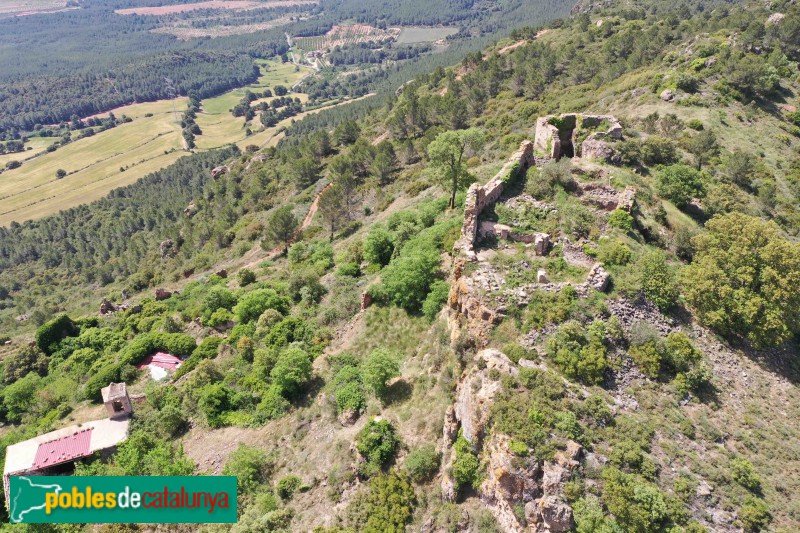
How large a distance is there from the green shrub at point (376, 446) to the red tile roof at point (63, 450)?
27.4m

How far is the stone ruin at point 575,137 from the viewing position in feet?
165

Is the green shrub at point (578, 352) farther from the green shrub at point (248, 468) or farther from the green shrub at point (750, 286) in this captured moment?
the green shrub at point (248, 468)

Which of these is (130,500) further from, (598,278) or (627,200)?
(627,200)

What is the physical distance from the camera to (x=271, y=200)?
397 feet

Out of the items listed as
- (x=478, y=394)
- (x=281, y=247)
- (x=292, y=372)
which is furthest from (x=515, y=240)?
(x=281, y=247)

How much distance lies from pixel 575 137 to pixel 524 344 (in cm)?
3422

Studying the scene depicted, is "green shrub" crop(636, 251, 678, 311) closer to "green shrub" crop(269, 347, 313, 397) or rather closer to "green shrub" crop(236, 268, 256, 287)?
"green shrub" crop(269, 347, 313, 397)

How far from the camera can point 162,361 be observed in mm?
55188

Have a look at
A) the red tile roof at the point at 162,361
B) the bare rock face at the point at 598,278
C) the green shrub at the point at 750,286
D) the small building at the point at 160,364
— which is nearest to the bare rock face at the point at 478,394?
the bare rock face at the point at 598,278

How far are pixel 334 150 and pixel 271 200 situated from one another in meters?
24.3

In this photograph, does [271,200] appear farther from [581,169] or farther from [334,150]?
[581,169]

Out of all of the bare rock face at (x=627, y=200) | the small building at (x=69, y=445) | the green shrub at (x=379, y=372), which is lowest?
the small building at (x=69, y=445)

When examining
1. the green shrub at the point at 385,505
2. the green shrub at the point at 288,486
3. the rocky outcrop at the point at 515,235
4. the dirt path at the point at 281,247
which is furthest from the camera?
the dirt path at the point at 281,247

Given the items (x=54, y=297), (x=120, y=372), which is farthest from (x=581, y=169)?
(x=54, y=297)
